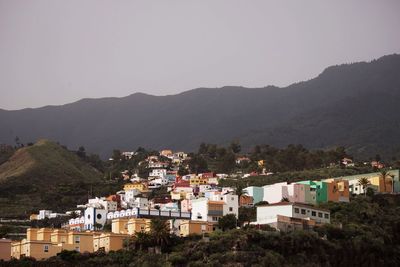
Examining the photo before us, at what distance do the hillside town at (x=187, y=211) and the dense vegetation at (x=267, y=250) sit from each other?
6.84ft

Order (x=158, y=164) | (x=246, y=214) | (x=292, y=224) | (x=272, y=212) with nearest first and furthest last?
1. (x=292, y=224)
2. (x=272, y=212)
3. (x=246, y=214)
4. (x=158, y=164)

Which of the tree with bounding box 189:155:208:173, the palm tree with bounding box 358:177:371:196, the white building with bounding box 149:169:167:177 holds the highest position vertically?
the tree with bounding box 189:155:208:173

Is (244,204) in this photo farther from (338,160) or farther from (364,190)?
(338,160)

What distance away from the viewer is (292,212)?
68.0 metres

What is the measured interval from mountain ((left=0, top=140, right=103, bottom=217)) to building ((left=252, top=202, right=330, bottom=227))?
3205cm

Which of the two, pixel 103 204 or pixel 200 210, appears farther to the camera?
pixel 103 204

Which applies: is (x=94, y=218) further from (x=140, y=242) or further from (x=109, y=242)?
(x=140, y=242)

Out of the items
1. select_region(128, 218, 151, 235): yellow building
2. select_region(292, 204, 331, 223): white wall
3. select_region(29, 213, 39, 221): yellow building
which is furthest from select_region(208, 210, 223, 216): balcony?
select_region(29, 213, 39, 221): yellow building

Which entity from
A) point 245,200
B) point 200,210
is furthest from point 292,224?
point 245,200

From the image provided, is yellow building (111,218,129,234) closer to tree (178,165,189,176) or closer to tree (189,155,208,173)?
tree (178,165,189,176)

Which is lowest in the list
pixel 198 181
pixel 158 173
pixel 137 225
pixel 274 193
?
pixel 137 225

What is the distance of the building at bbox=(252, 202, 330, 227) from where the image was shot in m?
67.9

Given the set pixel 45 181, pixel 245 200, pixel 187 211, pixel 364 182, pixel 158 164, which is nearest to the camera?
pixel 187 211

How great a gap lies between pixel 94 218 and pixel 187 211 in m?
8.18
